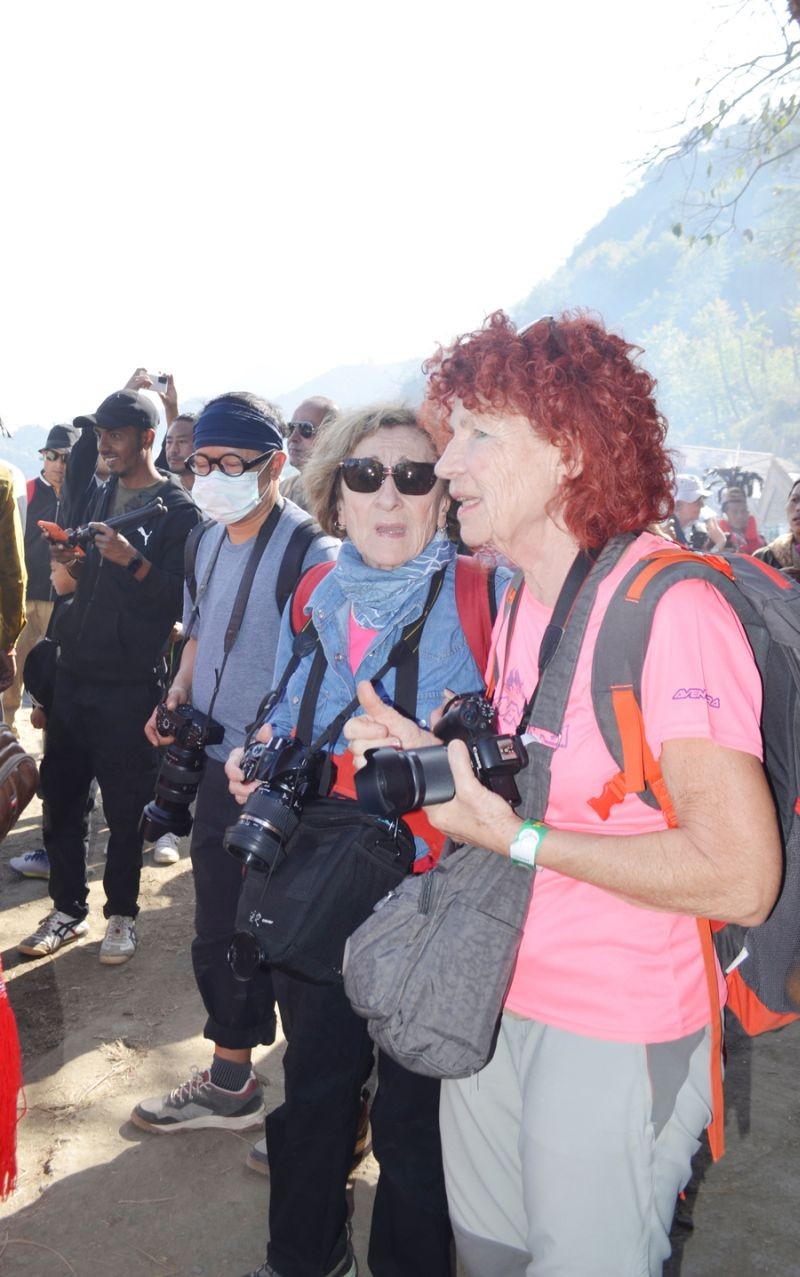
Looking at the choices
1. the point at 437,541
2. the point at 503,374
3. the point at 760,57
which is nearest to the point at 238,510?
the point at 437,541

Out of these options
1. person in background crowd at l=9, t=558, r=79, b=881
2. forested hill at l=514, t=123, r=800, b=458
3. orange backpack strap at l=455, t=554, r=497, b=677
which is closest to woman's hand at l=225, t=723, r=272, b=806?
orange backpack strap at l=455, t=554, r=497, b=677

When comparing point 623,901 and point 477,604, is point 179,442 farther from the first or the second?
point 623,901

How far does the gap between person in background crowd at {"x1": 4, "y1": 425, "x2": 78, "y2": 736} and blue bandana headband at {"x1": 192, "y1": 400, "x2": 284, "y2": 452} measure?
4396 mm

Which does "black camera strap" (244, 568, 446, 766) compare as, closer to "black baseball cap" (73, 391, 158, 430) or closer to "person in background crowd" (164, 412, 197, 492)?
"black baseball cap" (73, 391, 158, 430)

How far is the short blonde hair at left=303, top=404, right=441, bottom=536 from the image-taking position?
2432 millimetres

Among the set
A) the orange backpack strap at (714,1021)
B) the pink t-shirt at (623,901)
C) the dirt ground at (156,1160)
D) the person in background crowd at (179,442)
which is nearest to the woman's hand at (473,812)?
the pink t-shirt at (623,901)

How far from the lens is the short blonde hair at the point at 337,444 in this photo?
2.43 meters

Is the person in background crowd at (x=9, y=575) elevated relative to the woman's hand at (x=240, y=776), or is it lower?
elevated

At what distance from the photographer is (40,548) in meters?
7.91

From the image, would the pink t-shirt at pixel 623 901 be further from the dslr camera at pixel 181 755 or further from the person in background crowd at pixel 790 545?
the person in background crowd at pixel 790 545

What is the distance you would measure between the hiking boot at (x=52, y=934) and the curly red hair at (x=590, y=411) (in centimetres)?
359

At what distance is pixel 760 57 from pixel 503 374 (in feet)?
21.5

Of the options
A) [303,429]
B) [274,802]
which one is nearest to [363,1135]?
[274,802]

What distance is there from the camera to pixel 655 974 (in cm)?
153
